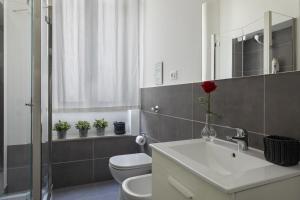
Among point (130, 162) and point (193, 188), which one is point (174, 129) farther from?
point (193, 188)

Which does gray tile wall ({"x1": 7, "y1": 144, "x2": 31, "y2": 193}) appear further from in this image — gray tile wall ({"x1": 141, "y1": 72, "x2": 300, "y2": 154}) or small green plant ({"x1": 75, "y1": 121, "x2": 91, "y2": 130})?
gray tile wall ({"x1": 141, "y1": 72, "x2": 300, "y2": 154})

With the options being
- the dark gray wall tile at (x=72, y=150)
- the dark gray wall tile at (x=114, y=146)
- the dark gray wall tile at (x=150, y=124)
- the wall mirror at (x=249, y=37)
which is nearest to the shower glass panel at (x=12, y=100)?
the dark gray wall tile at (x=72, y=150)

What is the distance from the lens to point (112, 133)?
109 inches

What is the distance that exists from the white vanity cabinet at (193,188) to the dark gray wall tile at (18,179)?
3.34ft

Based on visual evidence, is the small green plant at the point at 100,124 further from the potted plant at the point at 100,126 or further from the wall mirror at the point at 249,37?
the wall mirror at the point at 249,37

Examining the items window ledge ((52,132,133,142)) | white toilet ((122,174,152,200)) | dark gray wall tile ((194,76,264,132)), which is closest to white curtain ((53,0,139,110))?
window ledge ((52,132,133,142))

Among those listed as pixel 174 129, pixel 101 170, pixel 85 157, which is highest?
pixel 174 129

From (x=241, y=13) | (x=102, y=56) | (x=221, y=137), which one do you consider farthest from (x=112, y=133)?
(x=241, y=13)

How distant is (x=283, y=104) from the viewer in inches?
38.9

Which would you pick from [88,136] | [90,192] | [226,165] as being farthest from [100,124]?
[226,165]

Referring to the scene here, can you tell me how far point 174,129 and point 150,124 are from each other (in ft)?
1.87

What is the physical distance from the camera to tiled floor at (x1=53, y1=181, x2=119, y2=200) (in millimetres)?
2191

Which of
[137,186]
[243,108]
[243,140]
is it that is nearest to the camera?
[243,140]

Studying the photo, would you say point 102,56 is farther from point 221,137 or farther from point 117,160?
point 221,137
